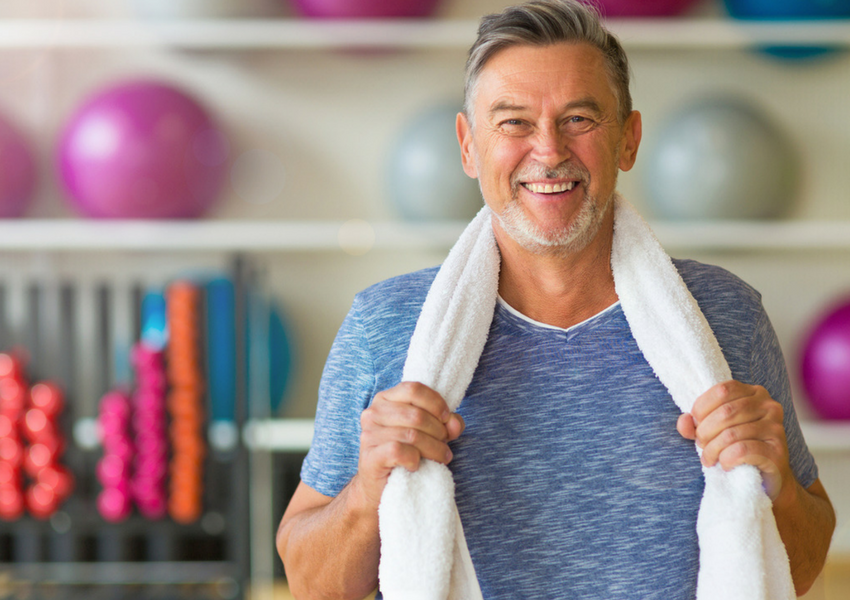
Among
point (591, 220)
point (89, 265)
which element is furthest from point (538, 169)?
point (89, 265)

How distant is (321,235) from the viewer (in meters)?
2.25

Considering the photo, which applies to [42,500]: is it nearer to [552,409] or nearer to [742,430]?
[552,409]

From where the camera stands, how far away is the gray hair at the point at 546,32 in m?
0.92

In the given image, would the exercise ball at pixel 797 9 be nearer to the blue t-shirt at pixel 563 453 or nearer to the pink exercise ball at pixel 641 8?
the pink exercise ball at pixel 641 8

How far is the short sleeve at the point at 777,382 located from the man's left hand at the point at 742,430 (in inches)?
4.6

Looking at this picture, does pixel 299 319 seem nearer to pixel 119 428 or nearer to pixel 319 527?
pixel 119 428

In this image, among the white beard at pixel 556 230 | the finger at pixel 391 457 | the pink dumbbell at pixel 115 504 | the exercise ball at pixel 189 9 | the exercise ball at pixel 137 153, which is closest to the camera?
the finger at pixel 391 457

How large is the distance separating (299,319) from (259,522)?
63 centimetres

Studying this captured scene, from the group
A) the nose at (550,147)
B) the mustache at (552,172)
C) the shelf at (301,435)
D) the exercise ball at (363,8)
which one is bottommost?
the shelf at (301,435)

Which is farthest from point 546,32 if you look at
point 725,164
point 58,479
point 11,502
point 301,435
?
point 11,502

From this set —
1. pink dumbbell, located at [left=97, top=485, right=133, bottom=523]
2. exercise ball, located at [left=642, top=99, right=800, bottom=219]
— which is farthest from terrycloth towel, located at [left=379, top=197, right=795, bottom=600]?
pink dumbbell, located at [left=97, top=485, right=133, bottom=523]

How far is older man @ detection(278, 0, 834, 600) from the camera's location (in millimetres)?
868

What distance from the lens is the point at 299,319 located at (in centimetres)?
257

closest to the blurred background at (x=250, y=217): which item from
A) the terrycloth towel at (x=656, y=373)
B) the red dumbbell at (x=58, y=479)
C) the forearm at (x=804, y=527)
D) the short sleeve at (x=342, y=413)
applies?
the red dumbbell at (x=58, y=479)
